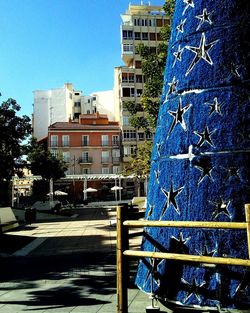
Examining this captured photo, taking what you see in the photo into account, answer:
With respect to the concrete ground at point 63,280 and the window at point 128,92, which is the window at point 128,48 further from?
the concrete ground at point 63,280

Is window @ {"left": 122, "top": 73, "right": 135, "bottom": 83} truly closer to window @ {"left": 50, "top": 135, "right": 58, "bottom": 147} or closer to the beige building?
the beige building

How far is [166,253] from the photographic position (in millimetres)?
3336

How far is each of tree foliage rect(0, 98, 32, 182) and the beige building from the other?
105ft

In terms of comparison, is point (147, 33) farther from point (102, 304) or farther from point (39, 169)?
point (102, 304)

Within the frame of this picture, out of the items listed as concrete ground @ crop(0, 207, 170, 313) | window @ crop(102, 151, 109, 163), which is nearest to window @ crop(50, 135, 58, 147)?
window @ crop(102, 151, 109, 163)

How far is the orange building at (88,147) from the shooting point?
60.3 meters

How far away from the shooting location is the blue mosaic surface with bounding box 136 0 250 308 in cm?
329

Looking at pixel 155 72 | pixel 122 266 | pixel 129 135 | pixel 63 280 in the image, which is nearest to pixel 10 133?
pixel 155 72

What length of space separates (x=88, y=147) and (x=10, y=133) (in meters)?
36.8

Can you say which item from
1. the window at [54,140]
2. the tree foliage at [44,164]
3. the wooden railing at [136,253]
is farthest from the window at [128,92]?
the wooden railing at [136,253]

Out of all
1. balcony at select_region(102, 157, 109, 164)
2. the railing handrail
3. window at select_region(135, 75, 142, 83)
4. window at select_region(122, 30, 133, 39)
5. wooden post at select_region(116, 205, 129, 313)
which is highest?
window at select_region(122, 30, 133, 39)

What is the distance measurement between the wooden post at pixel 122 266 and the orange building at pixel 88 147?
5634 centimetres

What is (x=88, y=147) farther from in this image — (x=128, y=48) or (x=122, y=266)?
(x=122, y=266)

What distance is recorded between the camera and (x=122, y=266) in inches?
142
